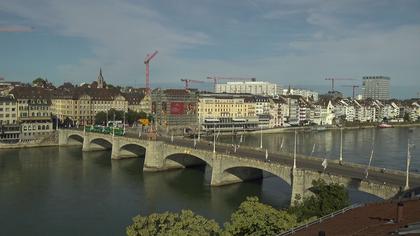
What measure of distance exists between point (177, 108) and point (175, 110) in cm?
83

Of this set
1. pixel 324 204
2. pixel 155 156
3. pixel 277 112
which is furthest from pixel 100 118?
pixel 324 204

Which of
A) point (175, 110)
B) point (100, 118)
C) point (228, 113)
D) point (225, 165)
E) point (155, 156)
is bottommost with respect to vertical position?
point (155, 156)

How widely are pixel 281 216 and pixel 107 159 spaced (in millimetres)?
55792

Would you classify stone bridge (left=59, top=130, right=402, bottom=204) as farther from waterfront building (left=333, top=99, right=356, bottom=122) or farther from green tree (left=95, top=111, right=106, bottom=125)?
waterfront building (left=333, top=99, right=356, bottom=122)

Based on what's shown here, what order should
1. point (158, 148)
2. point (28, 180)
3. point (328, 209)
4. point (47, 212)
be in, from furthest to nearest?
Answer: point (158, 148), point (28, 180), point (47, 212), point (328, 209)

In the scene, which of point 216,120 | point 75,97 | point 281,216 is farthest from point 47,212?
point 216,120

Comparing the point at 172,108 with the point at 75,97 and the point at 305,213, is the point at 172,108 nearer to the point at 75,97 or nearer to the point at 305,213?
the point at 75,97

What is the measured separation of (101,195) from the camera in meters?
48.2

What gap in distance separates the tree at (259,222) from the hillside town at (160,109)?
75048mm

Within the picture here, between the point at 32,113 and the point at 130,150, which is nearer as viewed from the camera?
the point at 130,150

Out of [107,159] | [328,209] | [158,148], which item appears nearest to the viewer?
[328,209]

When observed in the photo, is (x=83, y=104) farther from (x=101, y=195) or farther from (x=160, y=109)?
(x=101, y=195)

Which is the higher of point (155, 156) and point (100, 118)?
point (100, 118)

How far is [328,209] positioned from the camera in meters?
26.3
